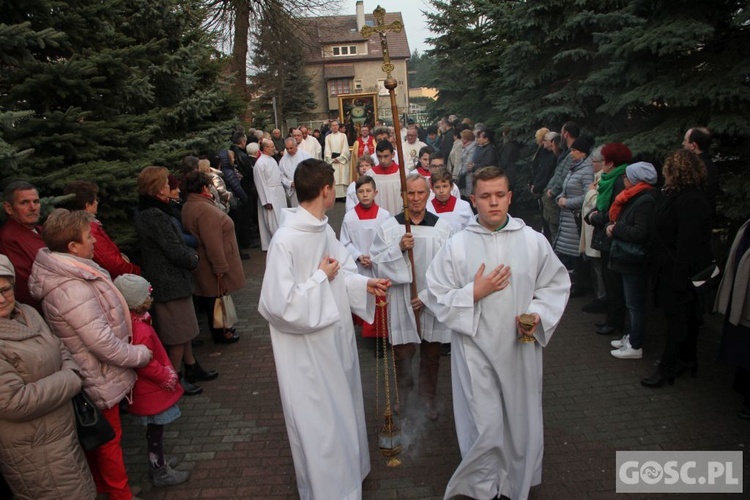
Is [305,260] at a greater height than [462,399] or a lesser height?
greater

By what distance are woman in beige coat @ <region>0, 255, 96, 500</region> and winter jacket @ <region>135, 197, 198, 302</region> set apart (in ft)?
6.56

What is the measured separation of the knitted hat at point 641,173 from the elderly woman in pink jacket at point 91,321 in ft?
15.7

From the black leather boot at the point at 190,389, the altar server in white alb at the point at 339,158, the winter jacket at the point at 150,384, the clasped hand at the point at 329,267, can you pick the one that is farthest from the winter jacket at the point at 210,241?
the altar server in white alb at the point at 339,158

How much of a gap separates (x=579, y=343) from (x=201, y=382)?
4.19 metres

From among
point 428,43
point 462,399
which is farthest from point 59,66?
point 428,43

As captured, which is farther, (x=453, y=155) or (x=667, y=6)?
(x=453, y=155)

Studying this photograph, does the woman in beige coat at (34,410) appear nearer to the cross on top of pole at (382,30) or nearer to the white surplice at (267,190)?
the cross on top of pole at (382,30)

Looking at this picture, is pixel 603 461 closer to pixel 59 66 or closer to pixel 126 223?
pixel 126 223

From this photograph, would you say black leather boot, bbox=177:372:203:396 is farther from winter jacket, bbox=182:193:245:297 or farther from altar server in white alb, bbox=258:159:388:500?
altar server in white alb, bbox=258:159:388:500

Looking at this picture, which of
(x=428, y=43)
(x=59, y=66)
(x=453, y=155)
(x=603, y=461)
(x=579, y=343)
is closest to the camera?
(x=603, y=461)

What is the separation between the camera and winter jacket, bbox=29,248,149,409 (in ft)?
12.7

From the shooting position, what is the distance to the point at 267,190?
40.1 feet

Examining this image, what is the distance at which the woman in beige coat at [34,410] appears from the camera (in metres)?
3.29

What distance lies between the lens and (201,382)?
252 inches
